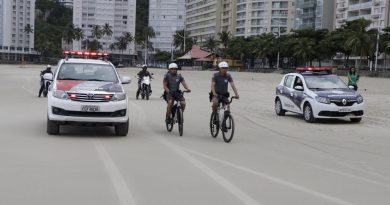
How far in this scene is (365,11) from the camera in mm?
117375

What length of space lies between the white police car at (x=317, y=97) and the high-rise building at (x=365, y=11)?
94740 millimetres

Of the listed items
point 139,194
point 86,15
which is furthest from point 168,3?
point 139,194

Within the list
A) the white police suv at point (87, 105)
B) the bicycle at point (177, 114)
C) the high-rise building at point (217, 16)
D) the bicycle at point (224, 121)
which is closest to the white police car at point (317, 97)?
the bicycle at point (224, 121)

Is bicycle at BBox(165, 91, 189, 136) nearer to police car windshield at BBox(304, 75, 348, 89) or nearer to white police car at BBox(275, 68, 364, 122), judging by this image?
white police car at BBox(275, 68, 364, 122)

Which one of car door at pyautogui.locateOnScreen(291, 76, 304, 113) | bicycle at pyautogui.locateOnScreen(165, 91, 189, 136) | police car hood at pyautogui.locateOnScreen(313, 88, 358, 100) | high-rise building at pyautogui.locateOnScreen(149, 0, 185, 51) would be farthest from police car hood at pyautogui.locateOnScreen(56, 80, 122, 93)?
high-rise building at pyautogui.locateOnScreen(149, 0, 185, 51)

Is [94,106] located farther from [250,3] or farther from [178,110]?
[250,3]

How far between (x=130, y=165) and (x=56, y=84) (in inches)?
158

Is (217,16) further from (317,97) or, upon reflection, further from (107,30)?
(317,97)

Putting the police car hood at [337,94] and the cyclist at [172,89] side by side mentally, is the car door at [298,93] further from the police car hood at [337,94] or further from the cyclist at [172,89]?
the cyclist at [172,89]

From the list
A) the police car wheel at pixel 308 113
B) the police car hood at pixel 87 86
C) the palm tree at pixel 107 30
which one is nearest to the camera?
the police car hood at pixel 87 86

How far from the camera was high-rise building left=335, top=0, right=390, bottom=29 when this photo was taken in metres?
109

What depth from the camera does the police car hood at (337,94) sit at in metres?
16.6

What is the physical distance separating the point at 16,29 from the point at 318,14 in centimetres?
9608

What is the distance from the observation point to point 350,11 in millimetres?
121062
